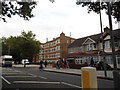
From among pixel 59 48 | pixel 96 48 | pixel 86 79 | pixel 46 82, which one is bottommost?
pixel 46 82

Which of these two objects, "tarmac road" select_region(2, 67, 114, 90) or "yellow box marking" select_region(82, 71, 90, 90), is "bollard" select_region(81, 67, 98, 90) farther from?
"tarmac road" select_region(2, 67, 114, 90)

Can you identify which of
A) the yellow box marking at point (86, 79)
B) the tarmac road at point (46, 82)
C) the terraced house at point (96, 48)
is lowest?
the tarmac road at point (46, 82)

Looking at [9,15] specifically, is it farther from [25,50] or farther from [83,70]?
[25,50]

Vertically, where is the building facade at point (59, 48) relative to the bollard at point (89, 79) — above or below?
above

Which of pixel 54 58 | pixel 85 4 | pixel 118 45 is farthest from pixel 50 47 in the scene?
pixel 85 4

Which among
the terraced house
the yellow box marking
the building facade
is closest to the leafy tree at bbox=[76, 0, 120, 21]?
the yellow box marking

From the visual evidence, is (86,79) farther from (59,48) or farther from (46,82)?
(59,48)

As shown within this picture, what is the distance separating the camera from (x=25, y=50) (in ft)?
143

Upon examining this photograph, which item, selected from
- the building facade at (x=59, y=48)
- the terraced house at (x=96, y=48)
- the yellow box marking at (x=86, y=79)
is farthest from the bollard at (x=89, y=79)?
the building facade at (x=59, y=48)

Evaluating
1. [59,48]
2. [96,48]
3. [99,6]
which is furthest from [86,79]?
[59,48]

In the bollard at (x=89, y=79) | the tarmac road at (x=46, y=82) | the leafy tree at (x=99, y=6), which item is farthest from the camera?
the leafy tree at (x=99, y=6)

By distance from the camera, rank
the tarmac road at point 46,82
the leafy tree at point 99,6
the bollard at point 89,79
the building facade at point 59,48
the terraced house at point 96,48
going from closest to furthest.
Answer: the bollard at point 89,79, the tarmac road at point 46,82, the leafy tree at point 99,6, the terraced house at point 96,48, the building facade at point 59,48

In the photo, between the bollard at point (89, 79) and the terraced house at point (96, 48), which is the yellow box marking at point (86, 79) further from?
the terraced house at point (96, 48)

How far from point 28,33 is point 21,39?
2313 mm
